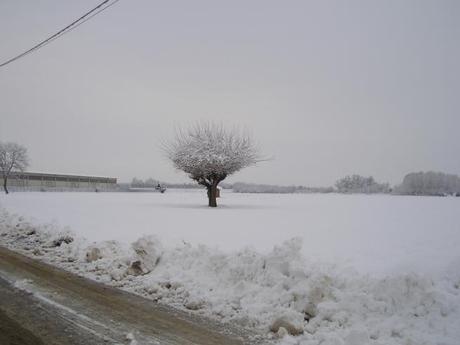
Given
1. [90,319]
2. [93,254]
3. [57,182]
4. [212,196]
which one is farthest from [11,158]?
[90,319]

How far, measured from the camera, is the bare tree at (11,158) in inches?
2376

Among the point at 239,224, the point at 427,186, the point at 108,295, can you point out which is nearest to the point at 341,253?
the point at 108,295

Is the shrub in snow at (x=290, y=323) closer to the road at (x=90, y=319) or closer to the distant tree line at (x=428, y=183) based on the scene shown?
the road at (x=90, y=319)

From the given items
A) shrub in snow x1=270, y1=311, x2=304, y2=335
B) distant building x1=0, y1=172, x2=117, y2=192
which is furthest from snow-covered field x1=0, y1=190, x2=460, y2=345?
distant building x1=0, y1=172, x2=117, y2=192

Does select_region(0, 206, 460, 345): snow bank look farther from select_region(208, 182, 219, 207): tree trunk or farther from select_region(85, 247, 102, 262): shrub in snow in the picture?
select_region(208, 182, 219, 207): tree trunk

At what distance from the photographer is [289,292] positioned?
5738mm

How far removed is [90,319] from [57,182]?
86.4 metres

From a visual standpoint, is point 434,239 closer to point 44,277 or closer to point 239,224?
point 239,224

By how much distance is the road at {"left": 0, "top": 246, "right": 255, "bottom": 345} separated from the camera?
14.4ft

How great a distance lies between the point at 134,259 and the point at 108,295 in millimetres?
1954

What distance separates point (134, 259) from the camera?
8.20 m

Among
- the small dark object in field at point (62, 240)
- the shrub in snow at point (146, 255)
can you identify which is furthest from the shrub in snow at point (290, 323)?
the small dark object in field at point (62, 240)

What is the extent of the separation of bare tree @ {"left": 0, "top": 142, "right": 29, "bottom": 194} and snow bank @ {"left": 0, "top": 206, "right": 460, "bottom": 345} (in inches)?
2486

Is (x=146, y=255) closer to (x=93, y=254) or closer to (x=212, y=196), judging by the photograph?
(x=93, y=254)
